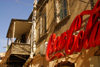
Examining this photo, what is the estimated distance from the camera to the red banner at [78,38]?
250 inches

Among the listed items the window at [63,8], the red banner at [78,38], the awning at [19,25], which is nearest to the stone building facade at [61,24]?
the window at [63,8]

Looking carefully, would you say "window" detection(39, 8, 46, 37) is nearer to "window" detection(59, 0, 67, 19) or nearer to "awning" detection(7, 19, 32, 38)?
"awning" detection(7, 19, 32, 38)

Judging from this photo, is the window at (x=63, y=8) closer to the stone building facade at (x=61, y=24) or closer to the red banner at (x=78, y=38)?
the stone building facade at (x=61, y=24)

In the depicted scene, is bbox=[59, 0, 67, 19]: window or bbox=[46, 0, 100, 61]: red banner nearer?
bbox=[46, 0, 100, 61]: red banner

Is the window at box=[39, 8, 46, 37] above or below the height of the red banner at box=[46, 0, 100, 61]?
above

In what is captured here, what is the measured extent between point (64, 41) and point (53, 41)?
1.66m

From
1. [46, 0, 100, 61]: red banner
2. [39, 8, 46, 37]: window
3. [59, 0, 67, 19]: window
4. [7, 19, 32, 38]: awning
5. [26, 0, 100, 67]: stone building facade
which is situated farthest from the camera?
[7, 19, 32, 38]: awning

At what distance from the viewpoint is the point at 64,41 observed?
8.77 meters

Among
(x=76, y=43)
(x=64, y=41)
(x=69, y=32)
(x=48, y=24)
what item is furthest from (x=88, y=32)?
(x=48, y=24)

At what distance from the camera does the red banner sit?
6340 mm

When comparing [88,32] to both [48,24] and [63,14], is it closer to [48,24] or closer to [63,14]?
[63,14]

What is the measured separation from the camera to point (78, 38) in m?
7.43

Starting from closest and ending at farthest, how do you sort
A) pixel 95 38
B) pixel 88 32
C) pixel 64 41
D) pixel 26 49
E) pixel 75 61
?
pixel 95 38, pixel 88 32, pixel 75 61, pixel 64 41, pixel 26 49

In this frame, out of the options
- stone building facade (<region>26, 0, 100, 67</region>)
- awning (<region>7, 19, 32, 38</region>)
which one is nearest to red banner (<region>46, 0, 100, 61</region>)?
stone building facade (<region>26, 0, 100, 67</region>)
